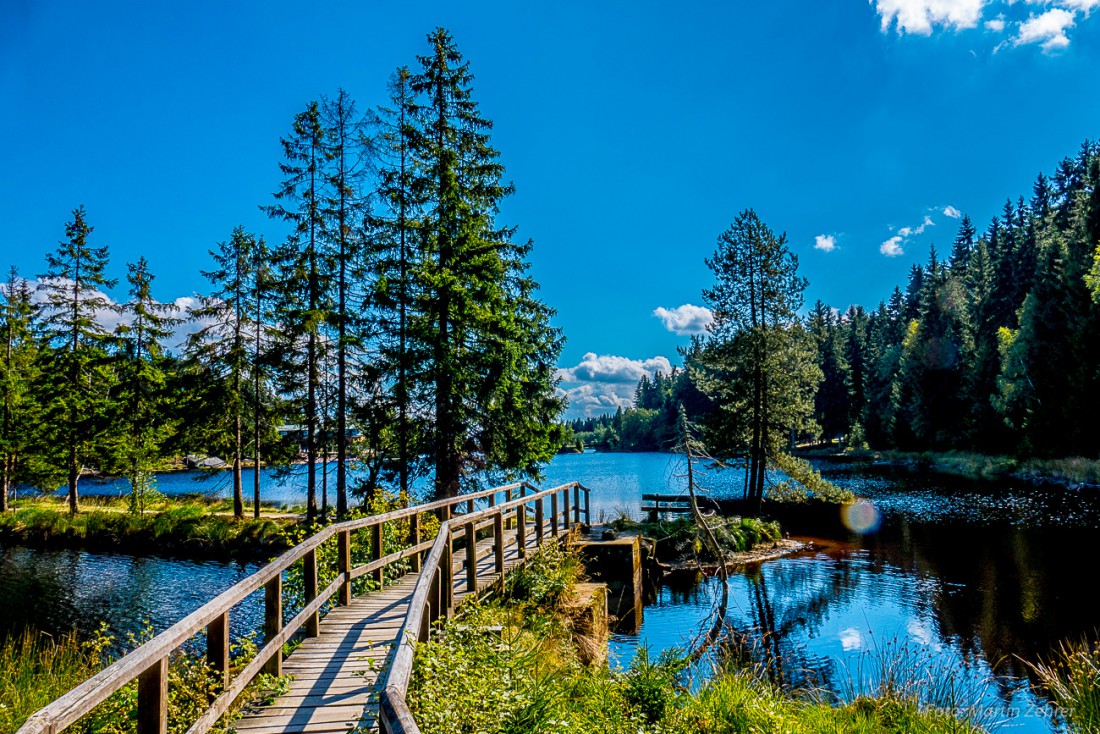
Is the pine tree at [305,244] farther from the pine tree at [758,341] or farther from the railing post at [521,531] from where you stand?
the pine tree at [758,341]

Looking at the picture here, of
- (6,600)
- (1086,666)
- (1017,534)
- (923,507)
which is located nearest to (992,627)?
(1086,666)

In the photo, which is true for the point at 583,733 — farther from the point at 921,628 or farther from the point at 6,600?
the point at 6,600

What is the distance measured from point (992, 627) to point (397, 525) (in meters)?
12.4

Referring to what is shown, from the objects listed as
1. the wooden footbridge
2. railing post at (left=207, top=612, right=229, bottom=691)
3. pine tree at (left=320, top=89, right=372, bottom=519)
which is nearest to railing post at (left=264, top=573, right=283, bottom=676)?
the wooden footbridge

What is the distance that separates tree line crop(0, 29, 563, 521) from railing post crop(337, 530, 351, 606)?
30.2 feet

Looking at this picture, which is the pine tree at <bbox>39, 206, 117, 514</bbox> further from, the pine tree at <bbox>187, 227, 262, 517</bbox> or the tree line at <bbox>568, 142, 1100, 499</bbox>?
the tree line at <bbox>568, 142, 1100, 499</bbox>

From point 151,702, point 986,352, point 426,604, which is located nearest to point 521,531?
point 426,604

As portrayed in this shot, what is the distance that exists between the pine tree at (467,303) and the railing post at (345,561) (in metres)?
9.14

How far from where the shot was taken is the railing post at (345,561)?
7516 mm

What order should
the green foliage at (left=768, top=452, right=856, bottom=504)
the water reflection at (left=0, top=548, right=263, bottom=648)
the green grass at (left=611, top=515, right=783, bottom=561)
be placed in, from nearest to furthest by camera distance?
1. the water reflection at (left=0, top=548, right=263, bottom=648)
2. the green grass at (left=611, top=515, right=783, bottom=561)
3. the green foliage at (left=768, top=452, right=856, bottom=504)

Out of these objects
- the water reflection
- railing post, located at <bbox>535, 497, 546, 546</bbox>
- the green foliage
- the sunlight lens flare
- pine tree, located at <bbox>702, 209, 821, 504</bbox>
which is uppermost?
pine tree, located at <bbox>702, 209, 821, 504</bbox>

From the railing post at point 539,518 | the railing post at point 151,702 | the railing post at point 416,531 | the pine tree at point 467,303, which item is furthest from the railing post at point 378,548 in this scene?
the pine tree at point 467,303

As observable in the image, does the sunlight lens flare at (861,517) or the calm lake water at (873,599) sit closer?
the calm lake water at (873,599)

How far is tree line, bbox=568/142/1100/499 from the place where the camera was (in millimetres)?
27266
